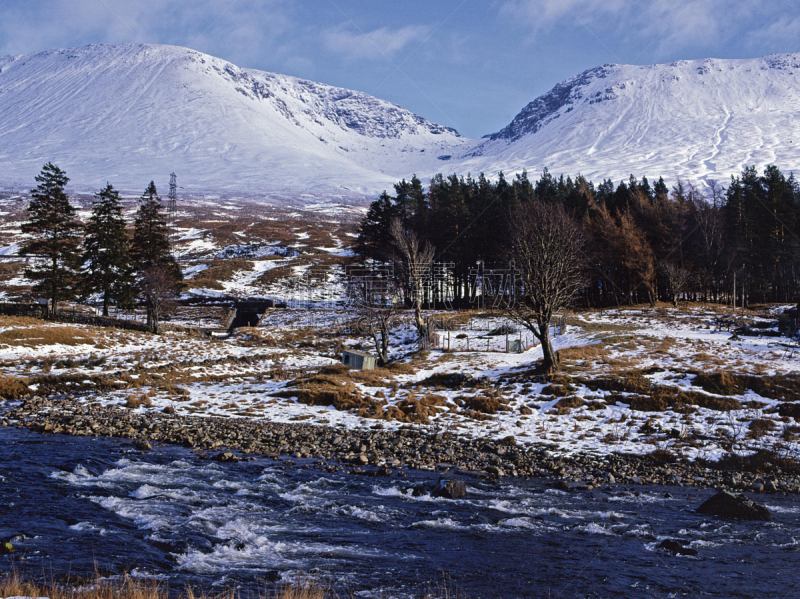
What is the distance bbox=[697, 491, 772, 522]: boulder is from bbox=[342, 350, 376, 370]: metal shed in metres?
21.4

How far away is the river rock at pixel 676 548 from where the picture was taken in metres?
10.2

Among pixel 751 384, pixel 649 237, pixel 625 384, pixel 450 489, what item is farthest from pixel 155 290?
pixel 649 237

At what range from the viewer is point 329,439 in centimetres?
1820

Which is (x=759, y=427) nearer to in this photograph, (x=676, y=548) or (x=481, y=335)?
(x=676, y=548)

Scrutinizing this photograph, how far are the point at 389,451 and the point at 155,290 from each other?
125 feet

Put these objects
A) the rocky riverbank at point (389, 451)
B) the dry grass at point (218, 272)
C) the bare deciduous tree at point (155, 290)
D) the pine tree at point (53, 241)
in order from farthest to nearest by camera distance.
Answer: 1. the dry grass at point (218, 272)
2. the bare deciduous tree at point (155, 290)
3. the pine tree at point (53, 241)
4. the rocky riverbank at point (389, 451)

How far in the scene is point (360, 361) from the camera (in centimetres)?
3284

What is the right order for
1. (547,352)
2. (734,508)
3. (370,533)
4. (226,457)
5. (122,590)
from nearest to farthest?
(122,590), (370,533), (734,508), (226,457), (547,352)

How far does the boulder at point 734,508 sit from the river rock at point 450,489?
5.46 meters

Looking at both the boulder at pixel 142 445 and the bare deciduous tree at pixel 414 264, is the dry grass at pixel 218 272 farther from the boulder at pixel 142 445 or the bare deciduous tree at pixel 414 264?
the boulder at pixel 142 445

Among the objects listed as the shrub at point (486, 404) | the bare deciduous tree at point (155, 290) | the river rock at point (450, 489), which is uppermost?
the bare deciduous tree at point (155, 290)

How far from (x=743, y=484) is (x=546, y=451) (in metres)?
5.27

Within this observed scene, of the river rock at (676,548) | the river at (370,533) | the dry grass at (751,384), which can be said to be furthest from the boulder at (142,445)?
the dry grass at (751,384)

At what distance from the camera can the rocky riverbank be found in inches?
578
